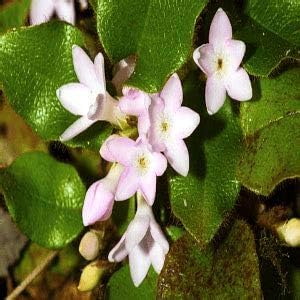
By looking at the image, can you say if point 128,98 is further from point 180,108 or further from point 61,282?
point 61,282

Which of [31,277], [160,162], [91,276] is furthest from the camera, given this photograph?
[31,277]

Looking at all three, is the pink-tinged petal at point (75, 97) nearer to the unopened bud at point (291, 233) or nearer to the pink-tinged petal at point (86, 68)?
the pink-tinged petal at point (86, 68)

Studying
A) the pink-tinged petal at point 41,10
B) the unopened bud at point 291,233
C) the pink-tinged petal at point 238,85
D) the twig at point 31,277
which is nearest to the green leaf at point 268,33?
the pink-tinged petal at point 238,85

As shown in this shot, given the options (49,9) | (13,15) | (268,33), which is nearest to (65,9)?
(49,9)

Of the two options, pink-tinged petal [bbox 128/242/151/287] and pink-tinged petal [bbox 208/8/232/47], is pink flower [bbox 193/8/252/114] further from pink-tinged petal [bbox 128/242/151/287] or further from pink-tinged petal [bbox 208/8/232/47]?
pink-tinged petal [bbox 128/242/151/287]

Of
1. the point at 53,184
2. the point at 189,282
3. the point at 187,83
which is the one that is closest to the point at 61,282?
the point at 53,184

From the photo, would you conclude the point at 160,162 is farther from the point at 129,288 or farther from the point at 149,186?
the point at 129,288

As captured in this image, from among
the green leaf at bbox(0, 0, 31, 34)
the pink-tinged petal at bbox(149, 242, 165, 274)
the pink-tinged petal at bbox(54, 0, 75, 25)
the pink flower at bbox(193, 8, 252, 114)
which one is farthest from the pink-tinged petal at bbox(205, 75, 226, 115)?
the green leaf at bbox(0, 0, 31, 34)
